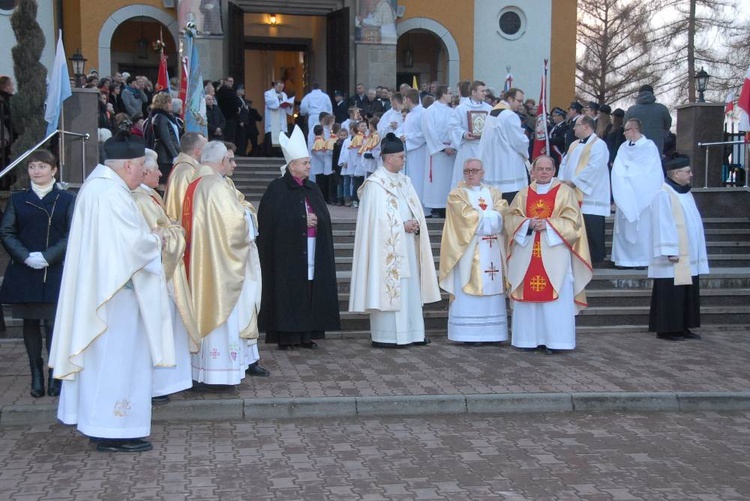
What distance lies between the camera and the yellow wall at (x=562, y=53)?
27734mm

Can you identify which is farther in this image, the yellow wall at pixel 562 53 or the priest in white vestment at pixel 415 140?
the yellow wall at pixel 562 53

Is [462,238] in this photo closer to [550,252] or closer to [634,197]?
[550,252]

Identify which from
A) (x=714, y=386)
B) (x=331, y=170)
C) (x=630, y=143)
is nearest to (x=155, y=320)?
(x=714, y=386)

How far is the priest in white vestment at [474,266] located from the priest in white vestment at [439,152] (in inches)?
194

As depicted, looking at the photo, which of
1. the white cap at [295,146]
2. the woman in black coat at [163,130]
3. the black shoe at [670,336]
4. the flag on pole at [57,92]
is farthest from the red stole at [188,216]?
the woman in black coat at [163,130]

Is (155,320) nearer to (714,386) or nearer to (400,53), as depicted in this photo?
(714,386)

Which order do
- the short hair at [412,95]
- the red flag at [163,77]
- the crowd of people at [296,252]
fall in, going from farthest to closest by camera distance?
the red flag at [163,77], the short hair at [412,95], the crowd of people at [296,252]

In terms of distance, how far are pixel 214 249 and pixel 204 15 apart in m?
16.5

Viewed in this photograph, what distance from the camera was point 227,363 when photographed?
8195mm

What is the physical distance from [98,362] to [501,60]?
22.0 m

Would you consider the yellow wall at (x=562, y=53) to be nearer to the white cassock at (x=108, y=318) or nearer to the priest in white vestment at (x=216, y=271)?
the priest in white vestment at (x=216, y=271)

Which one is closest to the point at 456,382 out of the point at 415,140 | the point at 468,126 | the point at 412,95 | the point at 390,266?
the point at 390,266

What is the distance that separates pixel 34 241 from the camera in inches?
315

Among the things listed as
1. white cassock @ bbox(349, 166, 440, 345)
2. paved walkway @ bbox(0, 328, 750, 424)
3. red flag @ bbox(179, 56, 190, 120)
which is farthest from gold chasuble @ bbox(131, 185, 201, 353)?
red flag @ bbox(179, 56, 190, 120)
